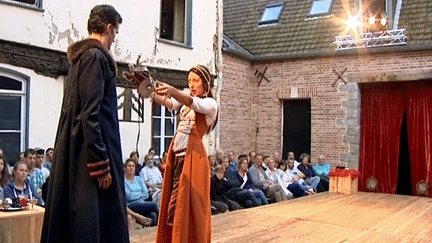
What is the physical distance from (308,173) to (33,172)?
5.91 meters

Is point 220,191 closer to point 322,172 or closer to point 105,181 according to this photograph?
point 322,172

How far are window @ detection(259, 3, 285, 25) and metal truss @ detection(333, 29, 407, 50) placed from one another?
222cm

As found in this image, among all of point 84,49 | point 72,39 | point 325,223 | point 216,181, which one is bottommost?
point 325,223

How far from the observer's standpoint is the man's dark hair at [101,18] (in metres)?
2.42

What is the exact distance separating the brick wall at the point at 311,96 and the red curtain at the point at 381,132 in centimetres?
23

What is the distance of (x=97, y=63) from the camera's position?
234cm

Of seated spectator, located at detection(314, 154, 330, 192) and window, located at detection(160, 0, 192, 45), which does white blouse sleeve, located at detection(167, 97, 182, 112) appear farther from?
seated spectator, located at detection(314, 154, 330, 192)

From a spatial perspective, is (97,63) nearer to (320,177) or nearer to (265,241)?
(265,241)

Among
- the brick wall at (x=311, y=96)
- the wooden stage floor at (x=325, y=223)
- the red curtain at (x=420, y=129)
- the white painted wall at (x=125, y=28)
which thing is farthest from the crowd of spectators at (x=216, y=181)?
the red curtain at (x=420, y=129)

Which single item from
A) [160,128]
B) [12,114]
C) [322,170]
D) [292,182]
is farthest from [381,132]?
[12,114]

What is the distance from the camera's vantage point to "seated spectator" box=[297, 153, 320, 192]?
952 cm

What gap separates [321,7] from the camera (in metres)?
11.8

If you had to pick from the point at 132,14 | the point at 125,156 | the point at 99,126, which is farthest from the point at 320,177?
the point at 99,126

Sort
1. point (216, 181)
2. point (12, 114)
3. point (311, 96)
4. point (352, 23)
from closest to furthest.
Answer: point (12, 114) → point (216, 181) → point (352, 23) → point (311, 96)
